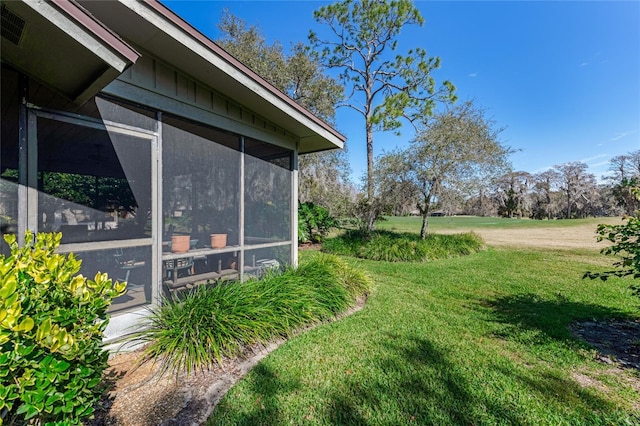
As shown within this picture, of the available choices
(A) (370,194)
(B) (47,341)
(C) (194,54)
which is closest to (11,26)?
(C) (194,54)

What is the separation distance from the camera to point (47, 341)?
1272 millimetres

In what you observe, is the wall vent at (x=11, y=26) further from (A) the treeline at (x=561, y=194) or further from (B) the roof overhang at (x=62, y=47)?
(A) the treeline at (x=561, y=194)

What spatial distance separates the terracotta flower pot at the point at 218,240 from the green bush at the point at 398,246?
6429mm

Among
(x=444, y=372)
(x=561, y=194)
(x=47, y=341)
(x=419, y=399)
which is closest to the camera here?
(x=47, y=341)

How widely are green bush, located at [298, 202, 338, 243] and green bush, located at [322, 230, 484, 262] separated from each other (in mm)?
1018

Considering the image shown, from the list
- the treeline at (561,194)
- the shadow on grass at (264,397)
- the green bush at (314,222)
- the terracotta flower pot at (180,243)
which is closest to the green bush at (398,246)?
the green bush at (314,222)

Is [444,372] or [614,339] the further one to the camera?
[614,339]

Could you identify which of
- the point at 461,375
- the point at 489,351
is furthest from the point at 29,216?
the point at 489,351

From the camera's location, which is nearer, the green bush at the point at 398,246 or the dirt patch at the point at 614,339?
the dirt patch at the point at 614,339

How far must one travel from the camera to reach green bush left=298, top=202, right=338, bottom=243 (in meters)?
11.9

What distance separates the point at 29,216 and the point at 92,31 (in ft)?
5.75

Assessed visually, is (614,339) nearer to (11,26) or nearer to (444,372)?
(444,372)

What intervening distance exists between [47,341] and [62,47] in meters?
2.31

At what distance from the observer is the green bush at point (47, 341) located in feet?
3.85
